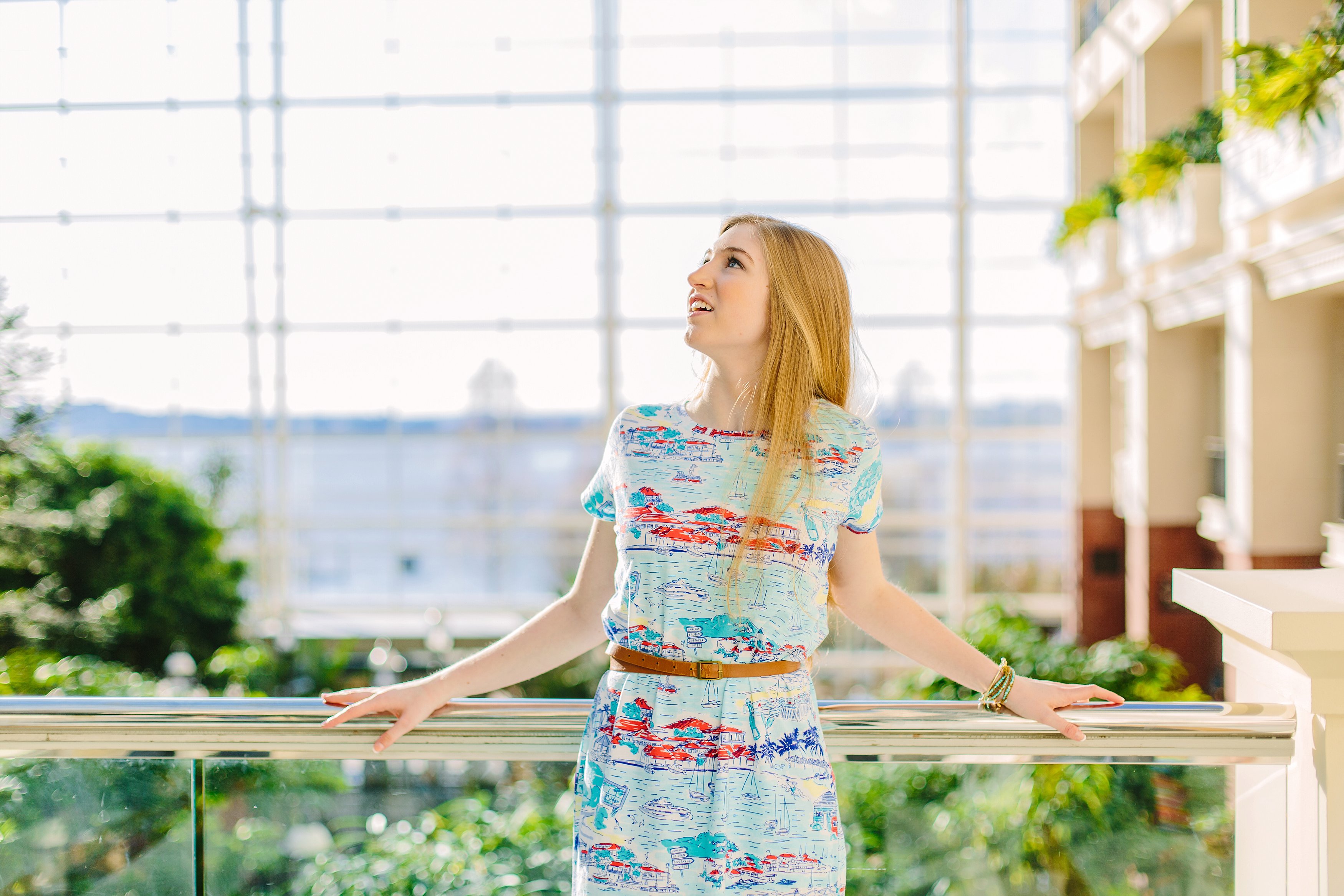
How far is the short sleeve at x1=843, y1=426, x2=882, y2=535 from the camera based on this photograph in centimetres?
125

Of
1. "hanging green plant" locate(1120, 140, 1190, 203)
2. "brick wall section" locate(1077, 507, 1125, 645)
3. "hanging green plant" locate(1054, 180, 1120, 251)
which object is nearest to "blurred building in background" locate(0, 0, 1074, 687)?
"brick wall section" locate(1077, 507, 1125, 645)

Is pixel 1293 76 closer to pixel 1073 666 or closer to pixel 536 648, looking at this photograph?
pixel 1073 666

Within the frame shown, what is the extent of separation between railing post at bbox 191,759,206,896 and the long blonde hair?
3.07 ft

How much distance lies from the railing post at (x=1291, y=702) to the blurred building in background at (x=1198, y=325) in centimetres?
426

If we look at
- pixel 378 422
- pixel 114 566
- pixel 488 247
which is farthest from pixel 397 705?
pixel 378 422

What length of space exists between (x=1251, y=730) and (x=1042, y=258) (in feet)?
31.0

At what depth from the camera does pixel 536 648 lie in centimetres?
134

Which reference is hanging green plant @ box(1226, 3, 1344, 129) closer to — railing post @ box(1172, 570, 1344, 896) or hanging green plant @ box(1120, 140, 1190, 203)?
hanging green plant @ box(1120, 140, 1190, 203)

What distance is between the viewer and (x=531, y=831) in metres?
2.50

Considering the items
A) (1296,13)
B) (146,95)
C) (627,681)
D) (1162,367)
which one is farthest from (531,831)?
(146,95)

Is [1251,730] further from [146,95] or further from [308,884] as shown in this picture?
[146,95]

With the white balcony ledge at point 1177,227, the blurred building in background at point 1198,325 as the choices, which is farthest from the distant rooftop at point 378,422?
the white balcony ledge at point 1177,227

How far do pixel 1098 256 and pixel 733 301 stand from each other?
862 centimetres

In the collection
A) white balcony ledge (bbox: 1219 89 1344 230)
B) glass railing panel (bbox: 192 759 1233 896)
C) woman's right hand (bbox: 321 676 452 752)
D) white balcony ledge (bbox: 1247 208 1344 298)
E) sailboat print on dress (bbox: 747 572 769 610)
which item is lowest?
glass railing panel (bbox: 192 759 1233 896)
